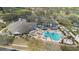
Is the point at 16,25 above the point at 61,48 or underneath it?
above

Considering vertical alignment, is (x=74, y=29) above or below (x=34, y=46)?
above

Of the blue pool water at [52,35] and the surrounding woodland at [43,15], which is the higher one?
the surrounding woodland at [43,15]

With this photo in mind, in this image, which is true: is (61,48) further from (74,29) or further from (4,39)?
(4,39)

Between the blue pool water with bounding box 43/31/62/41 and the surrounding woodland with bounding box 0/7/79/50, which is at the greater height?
the surrounding woodland with bounding box 0/7/79/50

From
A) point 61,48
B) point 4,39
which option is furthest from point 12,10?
point 61,48

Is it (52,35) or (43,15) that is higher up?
(43,15)
